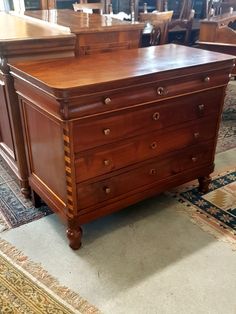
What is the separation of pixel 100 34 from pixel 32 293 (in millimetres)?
1493

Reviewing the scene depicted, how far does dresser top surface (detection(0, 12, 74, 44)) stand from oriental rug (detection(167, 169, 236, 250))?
4.01 feet

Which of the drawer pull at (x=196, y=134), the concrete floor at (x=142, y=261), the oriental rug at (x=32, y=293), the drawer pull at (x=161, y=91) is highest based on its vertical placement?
the drawer pull at (x=161, y=91)

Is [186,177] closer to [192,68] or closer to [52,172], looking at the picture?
[192,68]

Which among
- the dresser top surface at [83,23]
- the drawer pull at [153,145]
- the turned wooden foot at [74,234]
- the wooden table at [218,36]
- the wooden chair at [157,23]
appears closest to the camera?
the turned wooden foot at [74,234]

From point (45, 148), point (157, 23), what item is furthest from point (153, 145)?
point (157, 23)

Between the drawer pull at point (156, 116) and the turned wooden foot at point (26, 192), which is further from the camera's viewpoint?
the turned wooden foot at point (26, 192)

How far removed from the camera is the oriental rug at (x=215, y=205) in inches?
73.6

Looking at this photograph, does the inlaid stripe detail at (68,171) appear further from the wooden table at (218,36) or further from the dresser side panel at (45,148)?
the wooden table at (218,36)

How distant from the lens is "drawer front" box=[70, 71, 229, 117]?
1397 millimetres

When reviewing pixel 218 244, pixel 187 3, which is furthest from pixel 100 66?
pixel 187 3

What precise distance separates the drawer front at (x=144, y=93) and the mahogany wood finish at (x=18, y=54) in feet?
1.86

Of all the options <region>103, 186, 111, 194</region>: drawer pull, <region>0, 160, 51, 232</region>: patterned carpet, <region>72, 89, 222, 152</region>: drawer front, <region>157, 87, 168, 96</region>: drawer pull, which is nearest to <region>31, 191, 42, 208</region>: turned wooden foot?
<region>0, 160, 51, 232</region>: patterned carpet

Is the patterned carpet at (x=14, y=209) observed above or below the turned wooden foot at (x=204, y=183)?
below

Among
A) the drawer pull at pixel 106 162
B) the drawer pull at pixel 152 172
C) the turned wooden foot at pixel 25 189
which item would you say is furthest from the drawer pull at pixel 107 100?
the turned wooden foot at pixel 25 189
